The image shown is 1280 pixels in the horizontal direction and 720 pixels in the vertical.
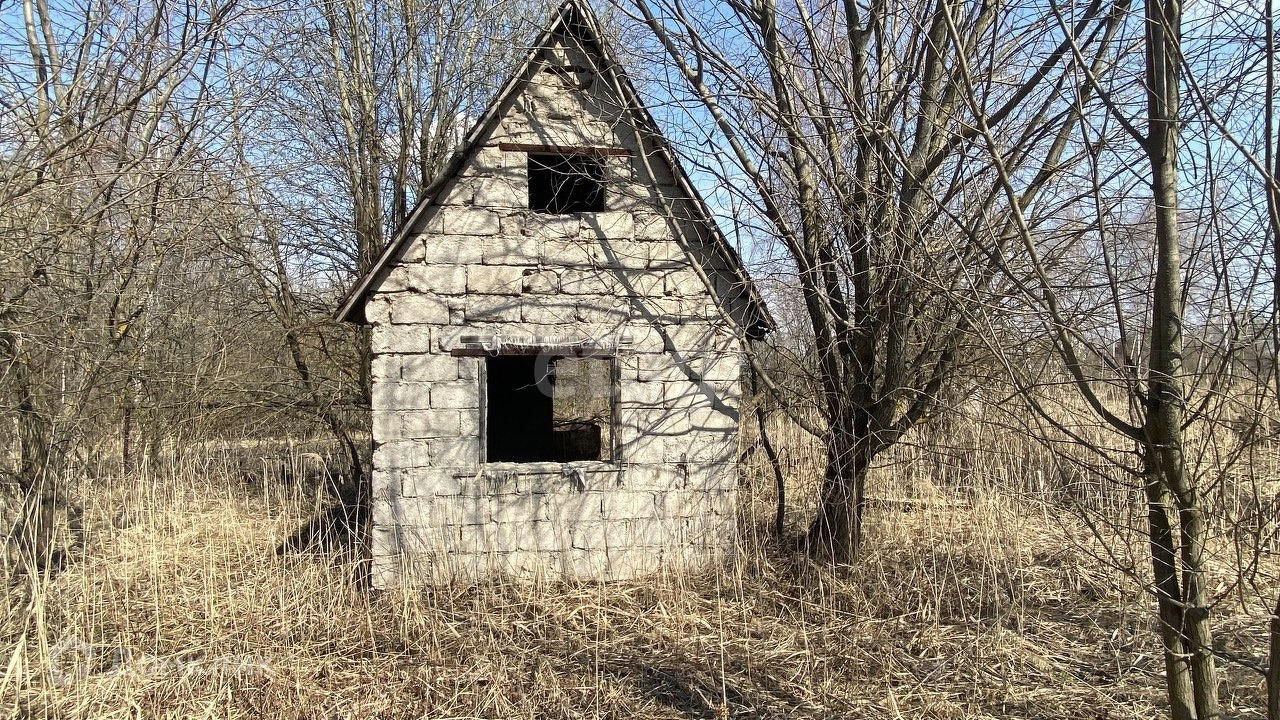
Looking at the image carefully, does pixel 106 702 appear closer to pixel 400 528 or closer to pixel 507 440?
pixel 400 528

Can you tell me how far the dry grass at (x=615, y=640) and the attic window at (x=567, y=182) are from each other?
3.51m

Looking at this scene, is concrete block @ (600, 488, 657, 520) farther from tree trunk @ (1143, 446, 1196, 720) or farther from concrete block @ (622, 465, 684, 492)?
tree trunk @ (1143, 446, 1196, 720)

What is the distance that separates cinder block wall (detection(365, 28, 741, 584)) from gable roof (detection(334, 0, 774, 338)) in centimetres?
9

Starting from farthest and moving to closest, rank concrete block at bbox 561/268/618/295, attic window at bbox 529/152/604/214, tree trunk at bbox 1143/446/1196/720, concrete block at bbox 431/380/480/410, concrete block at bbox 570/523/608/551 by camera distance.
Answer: attic window at bbox 529/152/604/214
concrete block at bbox 561/268/618/295
concrete block at bbox 570/523/608/551
concrete block at bbox 431/380/480/410
tree trunk at bbox 1143/446/1196/720

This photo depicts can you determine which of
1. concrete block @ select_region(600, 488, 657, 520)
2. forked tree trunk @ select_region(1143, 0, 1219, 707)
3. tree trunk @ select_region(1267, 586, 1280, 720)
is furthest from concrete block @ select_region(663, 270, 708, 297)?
tree trunk @ select_region(1267, 586, 1280, 720)

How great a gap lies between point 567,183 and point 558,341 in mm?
2289

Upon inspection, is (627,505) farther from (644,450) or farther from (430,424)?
(430,424)

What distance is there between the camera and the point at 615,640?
5.45m

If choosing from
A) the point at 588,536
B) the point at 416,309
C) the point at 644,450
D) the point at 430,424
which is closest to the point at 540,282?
the point at 416,309

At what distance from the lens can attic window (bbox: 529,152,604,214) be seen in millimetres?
6730

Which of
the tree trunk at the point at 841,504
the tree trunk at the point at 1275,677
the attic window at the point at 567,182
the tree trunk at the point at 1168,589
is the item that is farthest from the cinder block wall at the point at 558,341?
the tree trunk at the point at 1275,677

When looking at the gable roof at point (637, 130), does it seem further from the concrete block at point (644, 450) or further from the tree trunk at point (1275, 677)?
the tree trunk at point (1275, 677)

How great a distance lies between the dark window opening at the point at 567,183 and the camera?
677 centimetres

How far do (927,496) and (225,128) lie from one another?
7.41 metres
